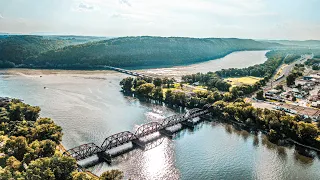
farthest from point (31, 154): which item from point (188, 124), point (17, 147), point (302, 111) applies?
point (302, 111)

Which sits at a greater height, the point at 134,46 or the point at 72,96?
the point at 134,46

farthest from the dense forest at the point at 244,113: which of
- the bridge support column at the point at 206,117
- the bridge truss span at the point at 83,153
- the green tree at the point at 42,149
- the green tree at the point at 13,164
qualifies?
the green tree at the point at 13,164

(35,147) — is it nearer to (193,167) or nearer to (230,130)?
(193,167)

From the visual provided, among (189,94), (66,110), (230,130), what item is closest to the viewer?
(230,130)

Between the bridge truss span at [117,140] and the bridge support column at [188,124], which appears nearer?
the bridge truss span at [117,140]

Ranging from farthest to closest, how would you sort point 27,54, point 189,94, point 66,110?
point 27,54
point 189,94
point 66,110

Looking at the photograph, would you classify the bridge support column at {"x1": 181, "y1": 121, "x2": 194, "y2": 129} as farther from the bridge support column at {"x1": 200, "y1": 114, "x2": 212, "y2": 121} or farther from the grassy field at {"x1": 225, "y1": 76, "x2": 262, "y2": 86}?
the grassy field at {"x1": 225, "y1": 76, "x2": 262, "y2": 86}

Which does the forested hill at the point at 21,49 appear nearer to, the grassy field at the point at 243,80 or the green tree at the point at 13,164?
the grassy field at the point at 243,80

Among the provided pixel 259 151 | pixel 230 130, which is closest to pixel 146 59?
pixel 230 130
